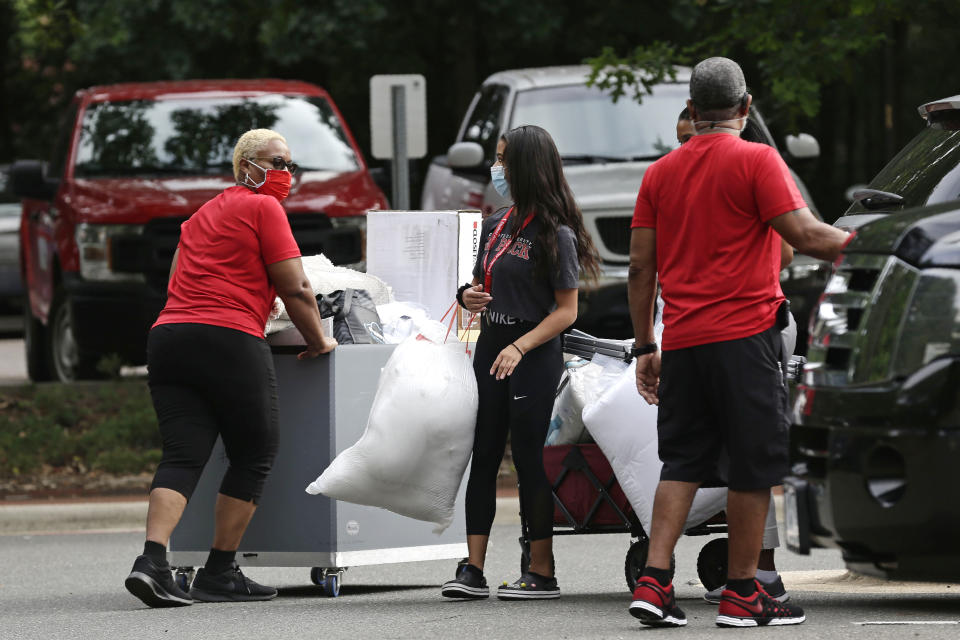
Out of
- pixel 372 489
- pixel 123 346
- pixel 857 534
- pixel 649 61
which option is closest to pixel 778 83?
pixel 649 61

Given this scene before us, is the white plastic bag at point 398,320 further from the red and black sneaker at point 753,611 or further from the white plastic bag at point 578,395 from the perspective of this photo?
the red and black sneaker at point 753,611

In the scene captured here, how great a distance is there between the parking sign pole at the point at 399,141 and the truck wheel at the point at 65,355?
107 inches

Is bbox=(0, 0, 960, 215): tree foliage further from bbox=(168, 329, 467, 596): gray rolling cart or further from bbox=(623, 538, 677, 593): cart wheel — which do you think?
bbox=(623, 538, 677, 593): cart wheel

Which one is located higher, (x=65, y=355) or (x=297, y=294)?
(x=297, y=294)

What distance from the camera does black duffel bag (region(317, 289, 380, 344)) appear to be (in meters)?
7.35

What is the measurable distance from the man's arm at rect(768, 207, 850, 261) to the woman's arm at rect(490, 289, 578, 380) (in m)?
1.17

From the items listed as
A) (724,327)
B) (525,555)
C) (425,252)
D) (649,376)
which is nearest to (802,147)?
(425,252)

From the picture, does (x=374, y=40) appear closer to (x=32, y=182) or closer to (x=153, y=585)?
(x=32, y=182)

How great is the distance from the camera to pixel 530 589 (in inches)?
269

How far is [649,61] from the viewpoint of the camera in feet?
41.5

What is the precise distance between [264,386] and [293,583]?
1.63 m

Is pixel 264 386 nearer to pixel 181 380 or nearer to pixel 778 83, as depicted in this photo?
pixel 181 380

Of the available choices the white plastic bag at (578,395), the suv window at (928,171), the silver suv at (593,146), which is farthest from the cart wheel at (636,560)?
the silver suv at (593,146)

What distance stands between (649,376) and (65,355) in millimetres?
8418
